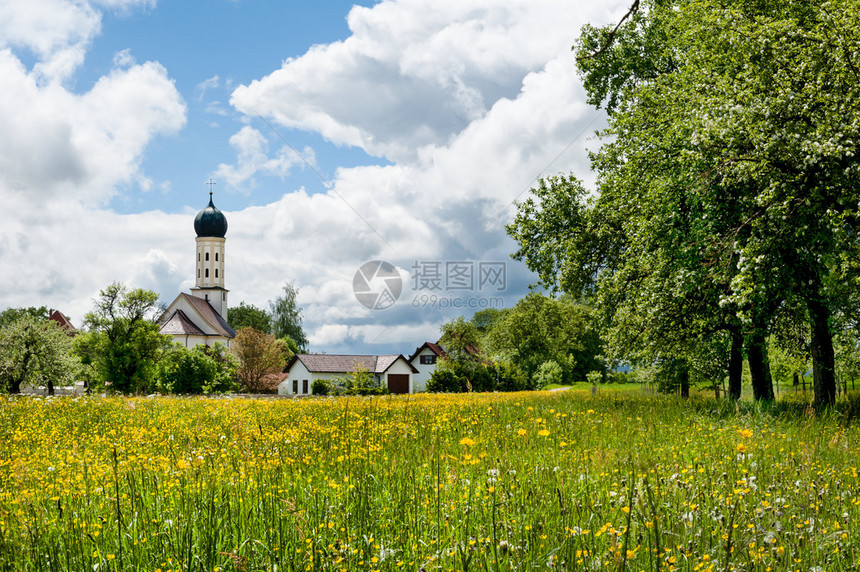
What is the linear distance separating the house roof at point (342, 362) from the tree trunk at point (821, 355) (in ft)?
217

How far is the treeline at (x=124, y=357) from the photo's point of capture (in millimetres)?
37219

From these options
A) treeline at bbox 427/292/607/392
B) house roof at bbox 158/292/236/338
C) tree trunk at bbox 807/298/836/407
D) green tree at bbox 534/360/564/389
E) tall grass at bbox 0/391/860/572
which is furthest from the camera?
house roof at bbox 158/292/236/338

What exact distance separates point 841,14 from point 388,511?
14.2m

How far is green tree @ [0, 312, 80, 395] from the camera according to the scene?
3659 centimetres

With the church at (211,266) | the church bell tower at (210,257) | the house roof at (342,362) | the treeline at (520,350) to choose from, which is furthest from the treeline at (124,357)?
the church bell tower at (210,257)

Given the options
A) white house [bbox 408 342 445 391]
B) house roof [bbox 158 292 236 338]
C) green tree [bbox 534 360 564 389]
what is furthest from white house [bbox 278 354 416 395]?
house roof [bbox 158 292 236 338]

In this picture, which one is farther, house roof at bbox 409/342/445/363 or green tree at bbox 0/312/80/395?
house roof at bbox 409/342/445/363

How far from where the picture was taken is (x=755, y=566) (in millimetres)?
3598

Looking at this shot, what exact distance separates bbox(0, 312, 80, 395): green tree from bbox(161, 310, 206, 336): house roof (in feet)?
188

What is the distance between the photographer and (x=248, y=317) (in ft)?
406

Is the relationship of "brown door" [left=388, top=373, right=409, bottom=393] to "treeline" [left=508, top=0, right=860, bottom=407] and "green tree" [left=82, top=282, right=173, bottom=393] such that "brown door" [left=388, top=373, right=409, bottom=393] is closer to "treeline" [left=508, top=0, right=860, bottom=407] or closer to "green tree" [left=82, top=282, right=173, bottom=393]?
"green tree" [left=82, top=282, right=173, bottom=393]

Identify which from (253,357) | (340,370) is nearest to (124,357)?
(253,357)

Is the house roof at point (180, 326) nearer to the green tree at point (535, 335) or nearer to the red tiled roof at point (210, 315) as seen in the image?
the red tiled roof at point (210, 315)

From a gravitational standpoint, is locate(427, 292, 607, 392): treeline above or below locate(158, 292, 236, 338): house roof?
below
